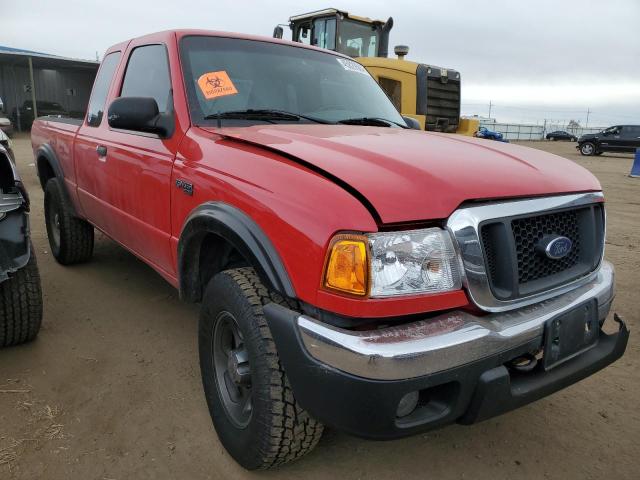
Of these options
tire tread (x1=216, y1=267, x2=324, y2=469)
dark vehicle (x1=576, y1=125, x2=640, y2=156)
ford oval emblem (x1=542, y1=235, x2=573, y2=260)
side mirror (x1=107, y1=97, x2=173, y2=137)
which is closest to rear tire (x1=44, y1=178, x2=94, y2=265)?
side mirror (x1=107, y1=97, x2=173, y2=137)

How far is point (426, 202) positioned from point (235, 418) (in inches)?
48.4

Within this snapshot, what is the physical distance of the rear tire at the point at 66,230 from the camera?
4.30 m

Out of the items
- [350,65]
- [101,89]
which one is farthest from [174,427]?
[101,89]

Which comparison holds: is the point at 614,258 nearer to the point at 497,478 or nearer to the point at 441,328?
the point at 497,478

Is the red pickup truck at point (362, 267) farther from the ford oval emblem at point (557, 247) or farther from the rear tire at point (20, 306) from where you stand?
the rear tire at point (20, 306)

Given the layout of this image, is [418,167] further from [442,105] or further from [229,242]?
[442,105]

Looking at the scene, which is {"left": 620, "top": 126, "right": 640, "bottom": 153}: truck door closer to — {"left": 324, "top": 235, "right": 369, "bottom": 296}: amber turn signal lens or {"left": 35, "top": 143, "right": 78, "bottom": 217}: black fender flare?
{"left": 35, "top": 143, "right": 78, "bottom": 217}: black fender flare

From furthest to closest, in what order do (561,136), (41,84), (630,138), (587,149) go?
(561,136)
(41,84)
(587,149)
(630,138)

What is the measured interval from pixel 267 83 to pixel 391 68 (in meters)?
5.86

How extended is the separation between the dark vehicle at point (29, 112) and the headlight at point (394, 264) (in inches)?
1014

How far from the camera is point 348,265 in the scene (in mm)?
1540

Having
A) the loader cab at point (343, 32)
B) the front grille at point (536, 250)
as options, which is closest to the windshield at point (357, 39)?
the loader cab at point (343, 32)

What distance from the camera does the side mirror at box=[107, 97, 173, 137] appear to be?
7.88ft

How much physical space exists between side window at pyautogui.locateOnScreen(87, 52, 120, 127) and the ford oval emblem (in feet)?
10.2
